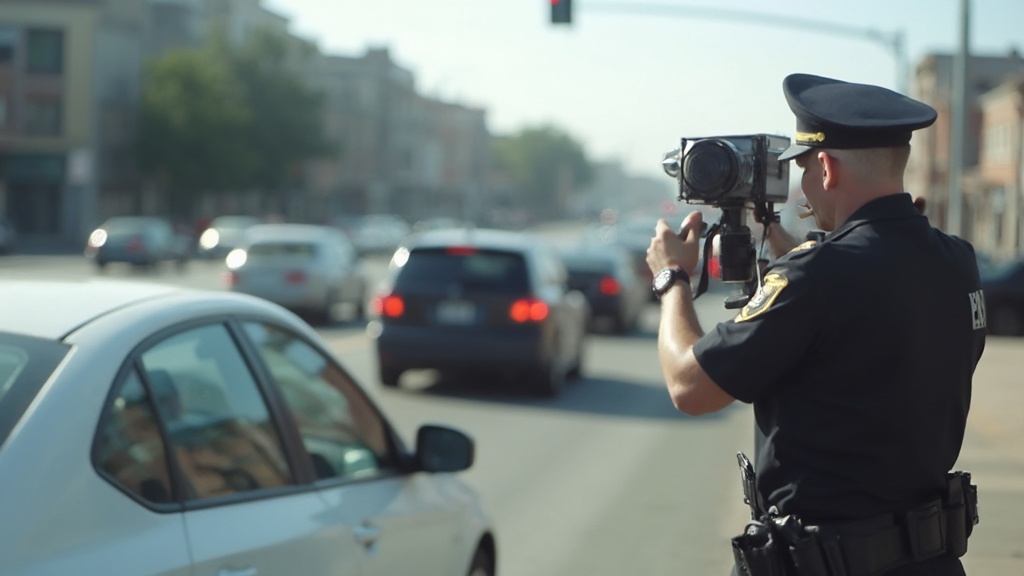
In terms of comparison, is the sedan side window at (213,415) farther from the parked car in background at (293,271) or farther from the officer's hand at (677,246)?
the parked car in background at (293,271)

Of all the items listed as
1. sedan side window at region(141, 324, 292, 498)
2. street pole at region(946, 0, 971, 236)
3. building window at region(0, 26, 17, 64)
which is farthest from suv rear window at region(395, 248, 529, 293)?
building window at region(0, 26, 17, 64)

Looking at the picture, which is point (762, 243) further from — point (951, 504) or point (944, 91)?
point (944, 91)

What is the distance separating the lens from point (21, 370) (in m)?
3.12

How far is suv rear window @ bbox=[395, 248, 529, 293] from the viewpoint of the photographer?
1464 centimetres

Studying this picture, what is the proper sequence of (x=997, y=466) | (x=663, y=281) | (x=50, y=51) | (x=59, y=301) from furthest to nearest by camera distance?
(x=50, y=51) → (x=997, y=466) → (x=59, y=301) → (x=663, y=281)

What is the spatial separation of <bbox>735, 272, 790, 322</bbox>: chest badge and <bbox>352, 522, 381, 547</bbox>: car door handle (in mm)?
1442

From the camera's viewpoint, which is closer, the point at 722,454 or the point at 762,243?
the point at 762,243

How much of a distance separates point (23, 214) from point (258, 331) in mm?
62941

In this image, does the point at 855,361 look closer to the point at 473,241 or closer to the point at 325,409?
the point at 325,409

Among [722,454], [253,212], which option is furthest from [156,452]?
[253,212]

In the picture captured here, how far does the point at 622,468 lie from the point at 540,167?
174 m

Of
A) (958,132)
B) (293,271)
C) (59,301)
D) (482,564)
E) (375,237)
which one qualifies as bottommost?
(375,237)

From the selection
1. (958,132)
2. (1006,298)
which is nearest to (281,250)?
(958,132)

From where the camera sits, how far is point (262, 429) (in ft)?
12.7
